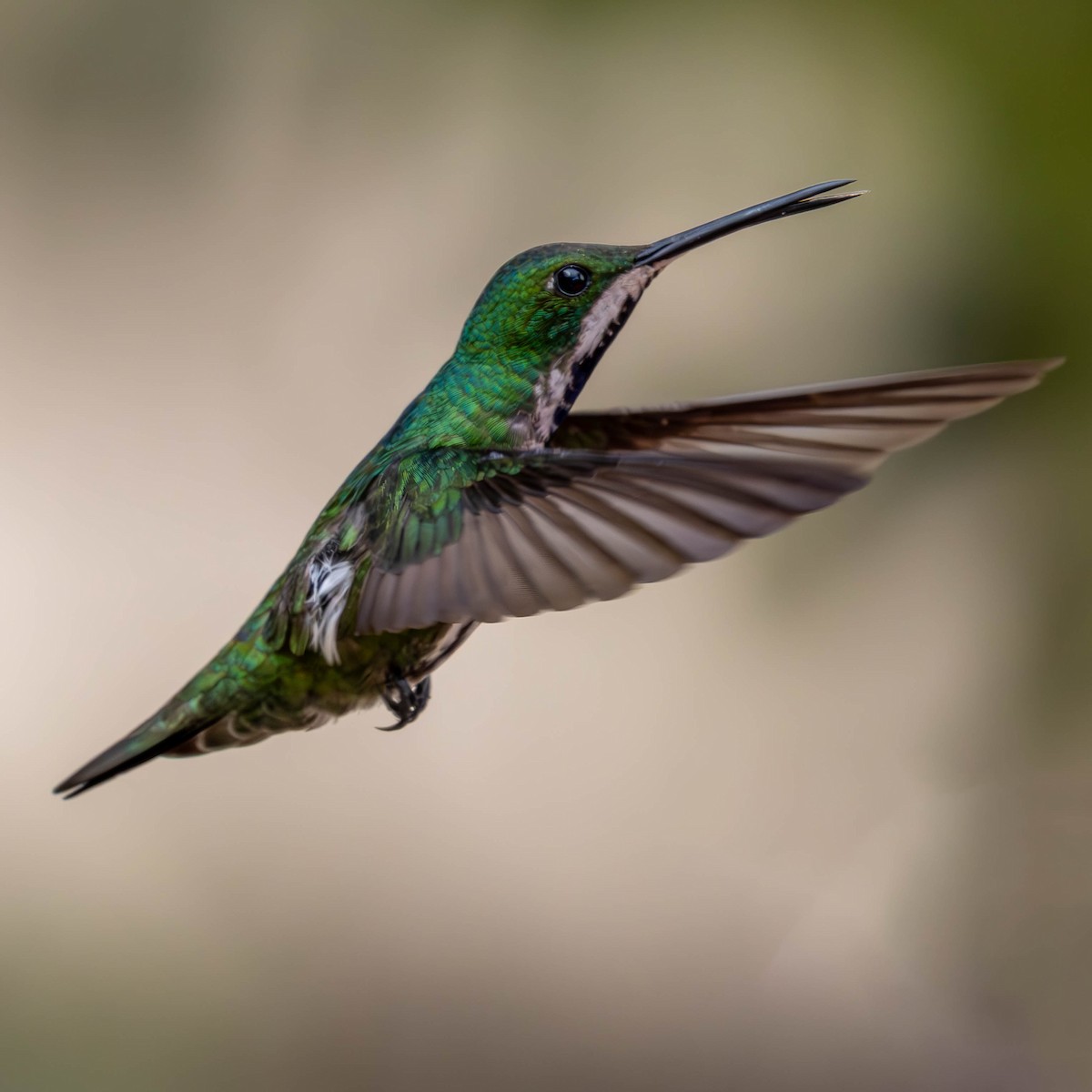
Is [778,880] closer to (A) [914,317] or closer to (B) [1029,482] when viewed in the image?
(B) [1029,482]

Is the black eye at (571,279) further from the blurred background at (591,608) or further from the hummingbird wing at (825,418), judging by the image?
the blurred background at (591,608)

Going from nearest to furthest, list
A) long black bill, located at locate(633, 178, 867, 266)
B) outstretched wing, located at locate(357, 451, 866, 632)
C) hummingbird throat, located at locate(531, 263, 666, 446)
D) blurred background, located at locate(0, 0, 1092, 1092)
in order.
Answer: outstretched wing, located at locate(357, 451, 866, 632), long black bill, located at locate(633, 178, 867, 266), hummingbird throat, located at locate(531, 263, 666, 446), blurred background, located at locate(0, 0, 1092, 1092)

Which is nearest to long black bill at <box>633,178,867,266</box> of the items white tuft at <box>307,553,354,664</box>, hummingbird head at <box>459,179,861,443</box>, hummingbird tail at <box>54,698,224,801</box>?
hummingbird head at <box>459,179,861,443</box>

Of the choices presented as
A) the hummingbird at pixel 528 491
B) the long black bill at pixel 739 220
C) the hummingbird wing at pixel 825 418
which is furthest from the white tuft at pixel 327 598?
the long black bill at pixel 739 220

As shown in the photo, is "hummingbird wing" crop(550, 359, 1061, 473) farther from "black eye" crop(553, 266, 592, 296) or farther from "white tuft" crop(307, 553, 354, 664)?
"white tuft" crop(307, 553, 354, 664)

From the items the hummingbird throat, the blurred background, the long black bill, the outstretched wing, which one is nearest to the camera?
the outstretched wing

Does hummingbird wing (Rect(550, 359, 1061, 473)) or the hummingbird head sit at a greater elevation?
the hummingbird head

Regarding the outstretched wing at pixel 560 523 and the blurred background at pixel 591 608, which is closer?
the outstretched wing at pixel 560 523
